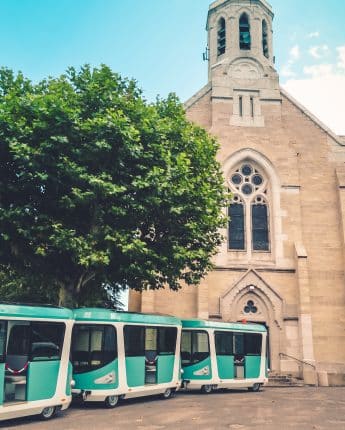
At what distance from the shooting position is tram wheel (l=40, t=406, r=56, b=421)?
12.2m

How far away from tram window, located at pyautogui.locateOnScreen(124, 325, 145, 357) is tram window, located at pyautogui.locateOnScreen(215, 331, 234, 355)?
182 inches

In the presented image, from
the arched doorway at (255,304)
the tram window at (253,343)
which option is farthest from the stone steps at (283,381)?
the tram window at (253,343)

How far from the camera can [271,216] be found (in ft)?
90.1

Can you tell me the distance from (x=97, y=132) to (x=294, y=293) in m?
15.6

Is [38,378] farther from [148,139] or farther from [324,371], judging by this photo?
[324,371]

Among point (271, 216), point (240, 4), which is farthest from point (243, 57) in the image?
point (271, 216)

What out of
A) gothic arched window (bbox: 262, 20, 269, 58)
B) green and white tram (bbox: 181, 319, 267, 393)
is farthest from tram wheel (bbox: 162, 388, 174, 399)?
gothic arched window (bbox: 262, 20, 269, 58)

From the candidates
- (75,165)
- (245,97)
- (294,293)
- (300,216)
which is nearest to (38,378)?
(75,165)

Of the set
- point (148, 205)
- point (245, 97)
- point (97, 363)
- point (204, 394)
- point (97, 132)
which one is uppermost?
point (245, 97)

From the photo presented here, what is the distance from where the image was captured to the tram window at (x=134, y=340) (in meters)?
15.1

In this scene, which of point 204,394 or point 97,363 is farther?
point 204,394

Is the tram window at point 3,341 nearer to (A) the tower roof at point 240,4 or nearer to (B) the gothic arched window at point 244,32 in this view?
(B) the gothic arched window at point 244,32

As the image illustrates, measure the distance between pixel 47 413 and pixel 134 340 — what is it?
12.6 ft

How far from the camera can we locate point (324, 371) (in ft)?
80.1
